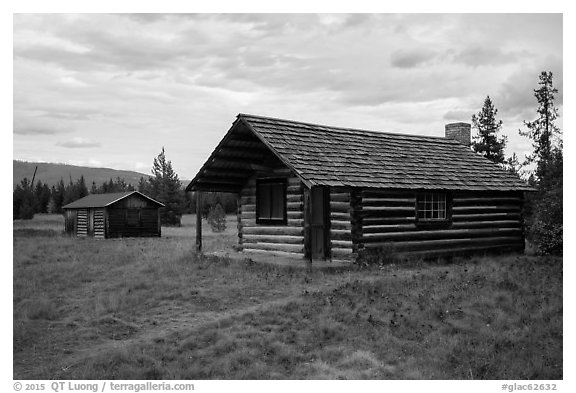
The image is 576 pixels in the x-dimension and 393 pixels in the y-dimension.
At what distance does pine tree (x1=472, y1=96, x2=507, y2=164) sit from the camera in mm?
36438

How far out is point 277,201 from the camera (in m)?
18.6

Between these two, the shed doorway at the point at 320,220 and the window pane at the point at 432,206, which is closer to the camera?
the shed doorway at the point at 320,220

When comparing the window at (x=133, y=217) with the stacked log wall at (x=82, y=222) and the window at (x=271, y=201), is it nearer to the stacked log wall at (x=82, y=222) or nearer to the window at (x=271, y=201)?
the stacked log wall at (x=82, y=222)

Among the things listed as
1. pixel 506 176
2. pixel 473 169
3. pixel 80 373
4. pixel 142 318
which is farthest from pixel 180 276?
pixel 506 176

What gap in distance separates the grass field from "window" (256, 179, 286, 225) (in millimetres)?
2684

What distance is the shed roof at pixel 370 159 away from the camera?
16125 millimetres

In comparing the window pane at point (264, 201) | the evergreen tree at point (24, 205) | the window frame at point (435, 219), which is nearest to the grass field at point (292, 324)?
the window frame at point (435, 219)

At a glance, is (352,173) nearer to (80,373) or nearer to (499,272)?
(499,272)

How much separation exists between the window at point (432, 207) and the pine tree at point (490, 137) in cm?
1900

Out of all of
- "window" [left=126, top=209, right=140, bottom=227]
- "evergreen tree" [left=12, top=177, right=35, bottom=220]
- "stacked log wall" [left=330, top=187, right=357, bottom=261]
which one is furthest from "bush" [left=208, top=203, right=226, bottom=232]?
"stacked log wall" [left=330, top=187, right=357, bottom=261]

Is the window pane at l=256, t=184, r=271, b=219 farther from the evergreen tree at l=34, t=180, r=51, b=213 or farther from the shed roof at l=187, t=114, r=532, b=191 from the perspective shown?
the evergreen tree at l=34, t=180, r=51, b=213

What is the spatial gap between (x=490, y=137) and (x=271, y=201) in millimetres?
23067

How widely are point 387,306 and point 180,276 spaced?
6.56 meters
